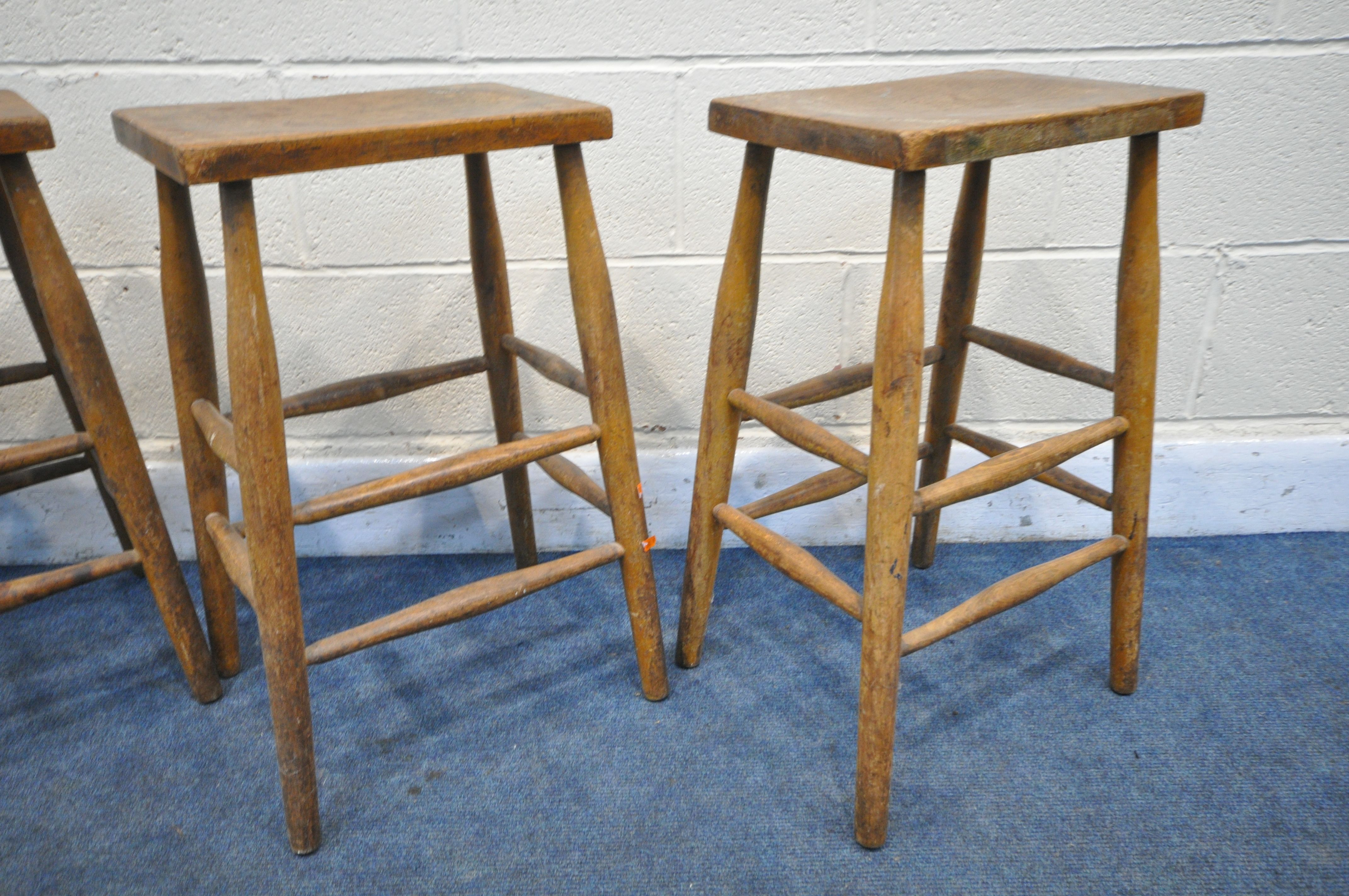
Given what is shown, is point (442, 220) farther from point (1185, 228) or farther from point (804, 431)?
point (1185, 228)

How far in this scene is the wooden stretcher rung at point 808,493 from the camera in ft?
4.49

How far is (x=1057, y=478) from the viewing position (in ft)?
4.54

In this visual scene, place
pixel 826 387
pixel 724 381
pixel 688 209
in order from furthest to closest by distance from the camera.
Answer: pixel 688 209
pixel 826 387
pixel 724 381

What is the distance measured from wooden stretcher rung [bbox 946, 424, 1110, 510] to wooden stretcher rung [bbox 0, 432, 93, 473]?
1190 mm

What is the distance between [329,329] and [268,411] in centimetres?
67

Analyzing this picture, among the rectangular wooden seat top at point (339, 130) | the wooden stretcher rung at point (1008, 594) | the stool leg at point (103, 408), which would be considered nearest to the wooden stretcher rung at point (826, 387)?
the wooden stretcher rung at point (1008, 594)

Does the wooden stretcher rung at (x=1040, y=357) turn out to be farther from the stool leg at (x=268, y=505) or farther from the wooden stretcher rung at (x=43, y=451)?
the wooden stretcher rung at (x=43, y=451)

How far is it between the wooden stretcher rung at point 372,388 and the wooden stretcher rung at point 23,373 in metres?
0.40

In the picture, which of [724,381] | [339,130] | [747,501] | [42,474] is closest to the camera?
[339,130]

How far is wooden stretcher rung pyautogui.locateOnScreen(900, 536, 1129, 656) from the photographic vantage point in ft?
3.81

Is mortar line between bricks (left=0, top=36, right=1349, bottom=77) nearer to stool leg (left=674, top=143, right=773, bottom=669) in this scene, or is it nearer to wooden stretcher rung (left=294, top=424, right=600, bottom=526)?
stool leg (left=674, top=143, right=773, bottom=669)

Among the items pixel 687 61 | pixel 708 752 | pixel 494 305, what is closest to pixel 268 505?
pixel 494 305

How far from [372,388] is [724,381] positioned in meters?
0.50

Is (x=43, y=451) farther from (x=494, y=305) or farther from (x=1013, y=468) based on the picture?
(x=1013, y=468)
